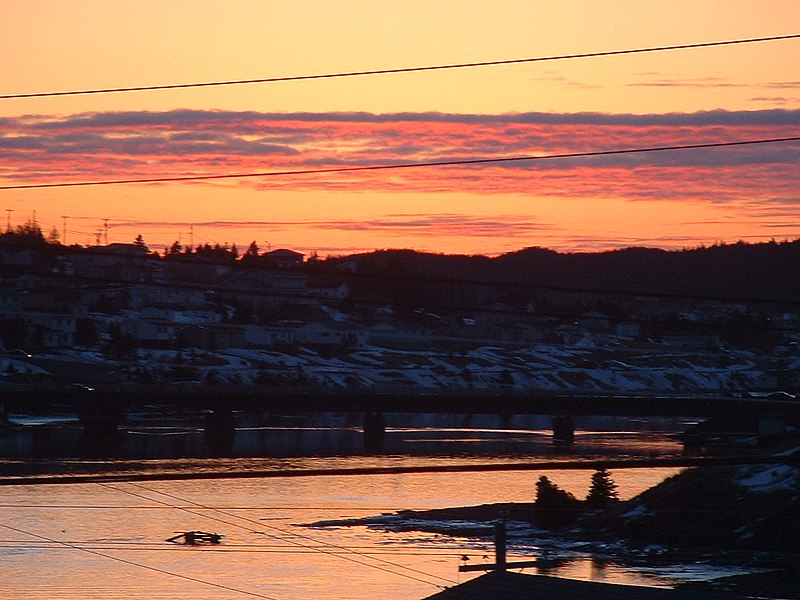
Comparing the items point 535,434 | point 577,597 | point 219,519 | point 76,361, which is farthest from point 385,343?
point 577,597

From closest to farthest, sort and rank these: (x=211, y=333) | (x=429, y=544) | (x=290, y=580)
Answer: (x=290, y=580) → (x=429, y=544) → (x=211, y=333)

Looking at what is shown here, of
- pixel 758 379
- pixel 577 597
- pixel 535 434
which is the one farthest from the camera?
pixel 758 379

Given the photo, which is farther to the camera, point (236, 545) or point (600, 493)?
point (600, 493)

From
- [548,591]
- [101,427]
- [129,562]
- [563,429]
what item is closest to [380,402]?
[563,429]

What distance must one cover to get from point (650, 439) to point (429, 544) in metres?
52.2

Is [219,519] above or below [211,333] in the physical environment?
below

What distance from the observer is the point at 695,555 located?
134ft

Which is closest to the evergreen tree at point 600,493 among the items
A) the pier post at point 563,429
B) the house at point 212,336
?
the pier post at point 563,429

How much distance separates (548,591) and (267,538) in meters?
31.4

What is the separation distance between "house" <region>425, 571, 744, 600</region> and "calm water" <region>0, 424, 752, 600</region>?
18463 mm

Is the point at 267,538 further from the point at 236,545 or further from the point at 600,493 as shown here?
the point at 600,493

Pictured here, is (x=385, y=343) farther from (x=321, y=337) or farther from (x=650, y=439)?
(x=650, y=439)

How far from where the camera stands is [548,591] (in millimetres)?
16562

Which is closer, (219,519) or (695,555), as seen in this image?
(695,555)
